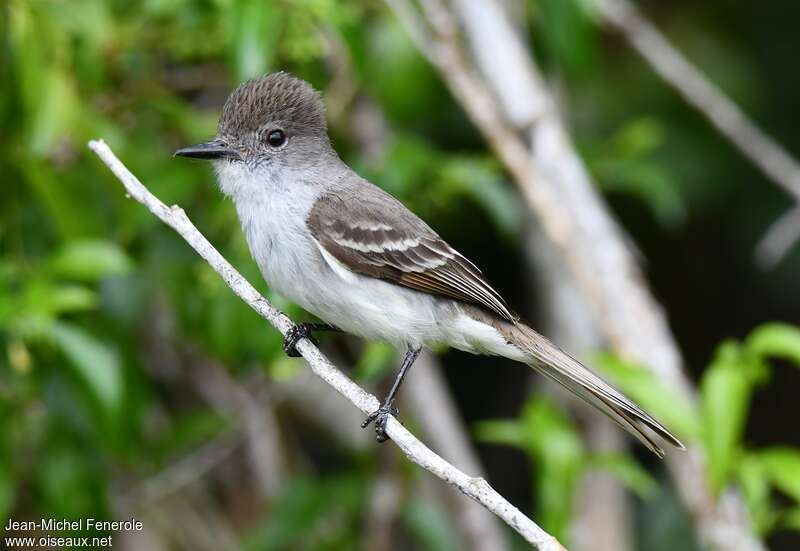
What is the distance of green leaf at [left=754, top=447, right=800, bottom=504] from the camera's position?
357 cm

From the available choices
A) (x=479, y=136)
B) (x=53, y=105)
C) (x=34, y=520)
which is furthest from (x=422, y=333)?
(x=479, y=136)

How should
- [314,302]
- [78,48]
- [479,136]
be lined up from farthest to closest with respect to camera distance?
[479,136], [78,48], [314,302]

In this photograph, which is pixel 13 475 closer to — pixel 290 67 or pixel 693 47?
pixel 290 67

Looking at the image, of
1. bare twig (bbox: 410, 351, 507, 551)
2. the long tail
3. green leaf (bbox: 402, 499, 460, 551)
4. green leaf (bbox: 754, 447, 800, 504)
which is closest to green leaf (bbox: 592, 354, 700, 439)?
the long tail

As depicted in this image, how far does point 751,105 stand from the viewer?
21.4 feet

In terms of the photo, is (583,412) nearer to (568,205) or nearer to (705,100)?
(568,205)

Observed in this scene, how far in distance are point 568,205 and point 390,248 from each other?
128cm

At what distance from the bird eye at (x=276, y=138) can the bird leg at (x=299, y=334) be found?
2.12 ft

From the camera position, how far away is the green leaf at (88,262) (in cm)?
368

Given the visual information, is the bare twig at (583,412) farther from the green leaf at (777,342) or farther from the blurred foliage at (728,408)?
the green leaf at (777,342)

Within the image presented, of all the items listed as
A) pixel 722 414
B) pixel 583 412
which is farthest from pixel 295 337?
pixel 583 412

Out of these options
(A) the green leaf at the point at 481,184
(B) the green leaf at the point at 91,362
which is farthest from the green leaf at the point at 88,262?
(A) the green leaf at the point at 481,184

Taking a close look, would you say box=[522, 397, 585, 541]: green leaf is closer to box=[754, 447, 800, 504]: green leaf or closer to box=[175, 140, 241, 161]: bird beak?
box=[754, 447, 800, 504]: green leaf

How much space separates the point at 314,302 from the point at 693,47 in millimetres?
3853
